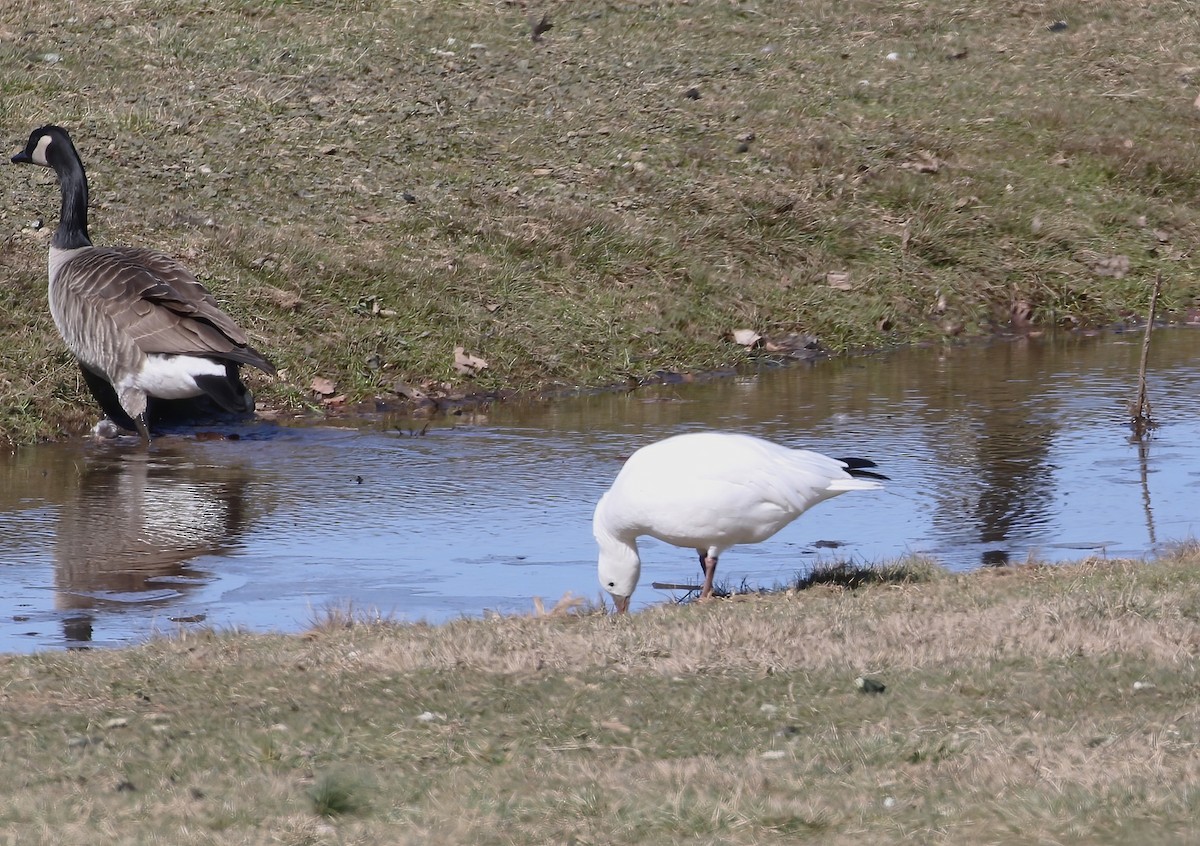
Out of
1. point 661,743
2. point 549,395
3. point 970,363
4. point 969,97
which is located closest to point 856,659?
point 661,743

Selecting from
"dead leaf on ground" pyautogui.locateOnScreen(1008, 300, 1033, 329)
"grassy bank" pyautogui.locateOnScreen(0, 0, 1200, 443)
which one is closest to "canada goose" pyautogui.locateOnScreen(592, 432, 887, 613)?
"grassy bank" pyautogui.locateOnScreen(0, 0, 1200, 443)

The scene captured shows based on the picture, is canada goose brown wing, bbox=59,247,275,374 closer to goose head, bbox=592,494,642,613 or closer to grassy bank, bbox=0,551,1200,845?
goose head, bbox=592,494,642,613

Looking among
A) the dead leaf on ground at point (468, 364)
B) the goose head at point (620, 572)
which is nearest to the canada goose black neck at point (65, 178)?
the dead leaf on ground at point (468, 364)

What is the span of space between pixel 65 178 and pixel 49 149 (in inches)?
25.7

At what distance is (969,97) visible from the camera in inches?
774

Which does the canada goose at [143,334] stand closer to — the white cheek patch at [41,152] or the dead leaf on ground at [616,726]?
the white cheek patch at [41,152]

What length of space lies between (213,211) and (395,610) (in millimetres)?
7826

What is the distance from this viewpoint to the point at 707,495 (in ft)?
24.1

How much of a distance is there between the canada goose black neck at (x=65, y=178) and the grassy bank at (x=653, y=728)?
6461 millimetres

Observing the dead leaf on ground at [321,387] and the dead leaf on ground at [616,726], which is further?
the dead leaf on ground at [321,387]

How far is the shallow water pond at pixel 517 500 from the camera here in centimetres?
851

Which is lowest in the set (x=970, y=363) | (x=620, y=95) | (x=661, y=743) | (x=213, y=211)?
(x=661, y=743)

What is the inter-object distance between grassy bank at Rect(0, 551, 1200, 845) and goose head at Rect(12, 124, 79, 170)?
7.33 m

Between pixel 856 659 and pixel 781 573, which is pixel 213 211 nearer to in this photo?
pixel 781 573
